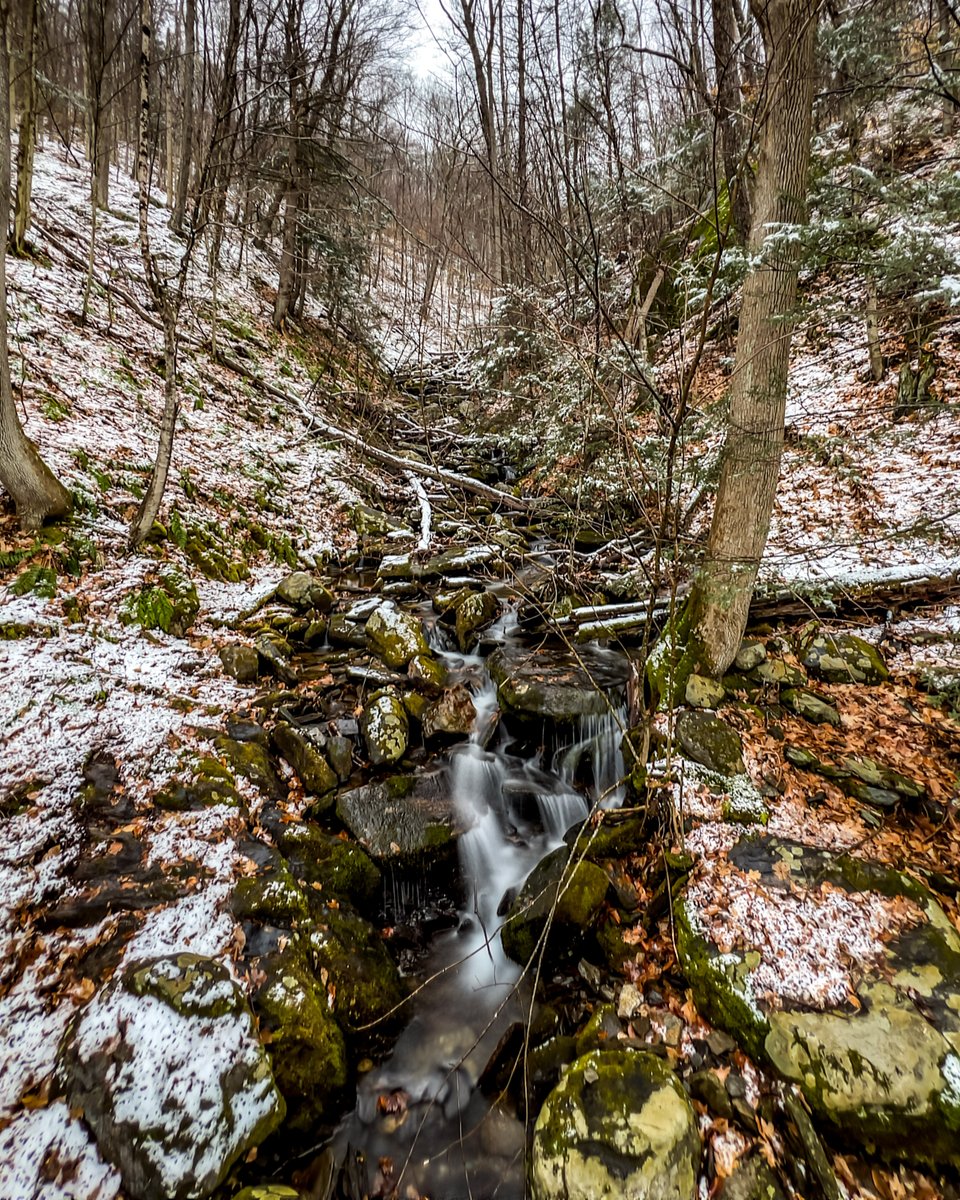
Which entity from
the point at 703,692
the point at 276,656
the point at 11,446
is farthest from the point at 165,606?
the point at 703,692

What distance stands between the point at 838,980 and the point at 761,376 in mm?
4192

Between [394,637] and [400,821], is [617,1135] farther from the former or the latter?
[394,637]

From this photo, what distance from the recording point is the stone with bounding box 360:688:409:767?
493cm

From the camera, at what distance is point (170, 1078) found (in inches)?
97.4

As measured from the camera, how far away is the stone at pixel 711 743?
13.9 ft

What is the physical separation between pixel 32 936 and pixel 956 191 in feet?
25.1

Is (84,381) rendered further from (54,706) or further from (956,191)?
(956,191)

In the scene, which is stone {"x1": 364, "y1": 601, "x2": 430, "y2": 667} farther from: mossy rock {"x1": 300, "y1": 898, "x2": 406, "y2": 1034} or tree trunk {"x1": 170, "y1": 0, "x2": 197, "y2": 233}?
tree trunk {"x1": 170, "y1": 0, "x2": 197, "y2": 233}

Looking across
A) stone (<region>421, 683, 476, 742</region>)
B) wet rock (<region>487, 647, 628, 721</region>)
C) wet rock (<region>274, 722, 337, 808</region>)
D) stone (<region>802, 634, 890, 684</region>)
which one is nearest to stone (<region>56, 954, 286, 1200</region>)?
wet rock (<region>274, 722, 337, 808</region>)

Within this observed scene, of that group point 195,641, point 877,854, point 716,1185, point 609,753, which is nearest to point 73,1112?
point 716,1185

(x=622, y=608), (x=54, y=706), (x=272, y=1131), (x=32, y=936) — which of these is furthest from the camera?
(x=622, y=608)

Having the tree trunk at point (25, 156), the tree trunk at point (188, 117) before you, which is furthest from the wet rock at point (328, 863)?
the tree trunk at point (188, 117)

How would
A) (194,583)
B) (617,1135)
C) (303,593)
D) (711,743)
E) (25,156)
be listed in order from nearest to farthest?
(617,1135) < (711,743) < (194,583) < (303,593) < (25,156)

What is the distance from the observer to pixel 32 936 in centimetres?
289
